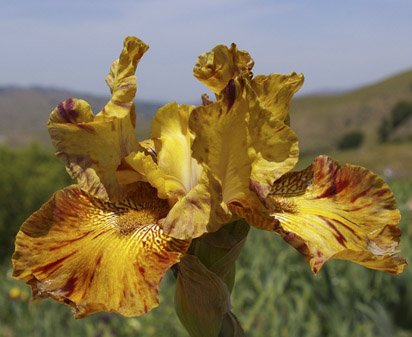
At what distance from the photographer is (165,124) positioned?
1.23 meters

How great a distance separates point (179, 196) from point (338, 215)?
0.29m

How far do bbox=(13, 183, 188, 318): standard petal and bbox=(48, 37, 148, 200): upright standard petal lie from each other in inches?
2.0

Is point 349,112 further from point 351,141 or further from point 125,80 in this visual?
point 125,80

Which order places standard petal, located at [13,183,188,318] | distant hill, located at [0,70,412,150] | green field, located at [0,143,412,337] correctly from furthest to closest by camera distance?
distant hill, located at [0,70,412,150] → green field, located at [0,143,412,337] → standard petal, located at [13,183,188,318]

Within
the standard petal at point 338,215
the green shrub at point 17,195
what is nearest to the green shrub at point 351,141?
the green shrub at point 17,195

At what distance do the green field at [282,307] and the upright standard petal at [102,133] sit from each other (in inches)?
91.5

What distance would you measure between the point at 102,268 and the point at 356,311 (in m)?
3.13

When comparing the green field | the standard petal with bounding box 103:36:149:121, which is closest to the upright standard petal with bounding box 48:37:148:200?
the standard petal with bounding box 103:36:149:121

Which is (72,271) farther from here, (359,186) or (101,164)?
(359,186)

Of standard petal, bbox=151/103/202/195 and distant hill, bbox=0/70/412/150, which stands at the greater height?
standard petal, bbox=151/103/202/195

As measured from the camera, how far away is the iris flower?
100cm

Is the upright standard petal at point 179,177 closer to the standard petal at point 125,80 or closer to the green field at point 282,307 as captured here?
the standard petal at point 125,80

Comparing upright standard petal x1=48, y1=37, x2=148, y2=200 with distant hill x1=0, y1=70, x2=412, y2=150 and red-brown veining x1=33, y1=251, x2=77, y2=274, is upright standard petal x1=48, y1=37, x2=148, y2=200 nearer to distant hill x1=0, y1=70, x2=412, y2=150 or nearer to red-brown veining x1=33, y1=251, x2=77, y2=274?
red-brown veining x1=33, y1=251, x2=77, y2=274

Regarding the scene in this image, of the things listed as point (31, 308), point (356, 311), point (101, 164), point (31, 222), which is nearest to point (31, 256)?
point (31, 222)
